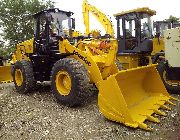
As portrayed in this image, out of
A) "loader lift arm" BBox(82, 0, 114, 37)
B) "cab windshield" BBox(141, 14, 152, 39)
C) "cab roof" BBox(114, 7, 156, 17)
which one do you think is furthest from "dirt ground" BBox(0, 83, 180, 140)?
"cab roof" BBox(114, 7, 156, 17)

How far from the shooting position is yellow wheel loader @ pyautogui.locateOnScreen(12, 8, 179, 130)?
5.42 m

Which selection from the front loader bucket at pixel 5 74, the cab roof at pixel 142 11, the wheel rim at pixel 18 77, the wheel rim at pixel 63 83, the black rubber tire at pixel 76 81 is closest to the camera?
the black rubber tire at pixel 76 81

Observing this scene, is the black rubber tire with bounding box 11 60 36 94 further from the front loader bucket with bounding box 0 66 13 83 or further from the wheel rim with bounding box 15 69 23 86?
the front loader bucket with bounding box 0 66 13 83

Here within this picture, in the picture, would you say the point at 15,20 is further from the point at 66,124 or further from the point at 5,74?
the point at 66,124

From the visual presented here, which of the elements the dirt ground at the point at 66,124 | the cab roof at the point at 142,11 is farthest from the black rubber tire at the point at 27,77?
the cab roof at the point at 142,11

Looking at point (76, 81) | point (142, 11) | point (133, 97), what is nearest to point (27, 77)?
point (76, 81)

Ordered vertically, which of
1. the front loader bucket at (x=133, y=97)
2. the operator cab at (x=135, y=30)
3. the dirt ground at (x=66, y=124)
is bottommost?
the dirt ground at (x=66, y=124)

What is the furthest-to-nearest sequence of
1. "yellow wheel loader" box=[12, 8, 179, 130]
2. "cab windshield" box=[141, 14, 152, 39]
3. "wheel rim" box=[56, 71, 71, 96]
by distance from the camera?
"cab windshield" box=[141, 14, 152, 39]
"wheel rim" box=[56, 71, 71, 96]
"yellow wheel loader" box=[12, 8, 179, 130]

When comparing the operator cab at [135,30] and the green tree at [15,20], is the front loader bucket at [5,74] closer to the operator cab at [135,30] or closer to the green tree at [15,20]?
the operator cab at [135,30]

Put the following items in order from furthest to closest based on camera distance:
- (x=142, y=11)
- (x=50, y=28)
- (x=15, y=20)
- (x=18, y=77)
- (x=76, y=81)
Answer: (x=15, y=20) → (x=142, y=11) → (x=18, y=77) → (x=50, y=28) → (x=76, y=81)

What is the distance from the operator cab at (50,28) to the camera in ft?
26.2

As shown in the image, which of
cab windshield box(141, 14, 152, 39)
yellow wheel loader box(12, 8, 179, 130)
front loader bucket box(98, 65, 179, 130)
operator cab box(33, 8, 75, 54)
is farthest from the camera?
cab windshield box(141, 14, 152, 39)

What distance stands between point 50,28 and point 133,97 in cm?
320

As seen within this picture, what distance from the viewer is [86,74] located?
650 centimetres
